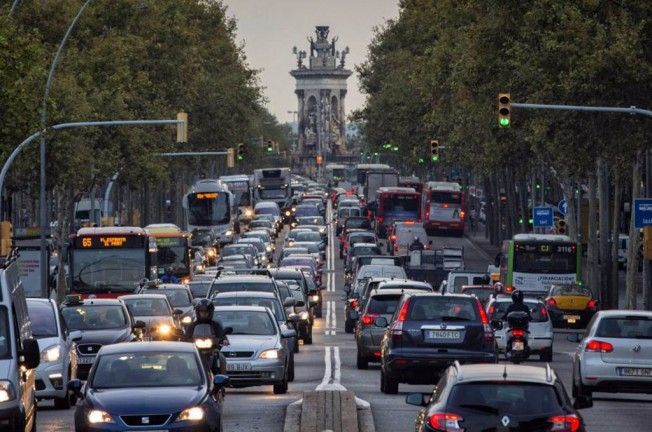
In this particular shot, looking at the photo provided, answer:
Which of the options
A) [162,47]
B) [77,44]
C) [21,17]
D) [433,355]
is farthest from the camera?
[162,47]

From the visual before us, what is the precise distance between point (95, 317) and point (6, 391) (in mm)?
13734

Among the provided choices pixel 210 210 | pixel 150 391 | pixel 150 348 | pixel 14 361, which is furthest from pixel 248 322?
pixel 210 210

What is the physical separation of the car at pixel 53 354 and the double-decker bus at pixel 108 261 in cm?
2196

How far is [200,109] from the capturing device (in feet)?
367

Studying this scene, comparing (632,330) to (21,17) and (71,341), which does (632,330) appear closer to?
(71,341)

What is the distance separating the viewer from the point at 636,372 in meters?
28.1

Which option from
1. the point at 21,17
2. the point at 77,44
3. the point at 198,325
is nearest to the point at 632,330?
the point at 198,325

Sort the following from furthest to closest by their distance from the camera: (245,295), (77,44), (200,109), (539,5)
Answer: (200,109)
(77,44)
(539,5)
(245,295)

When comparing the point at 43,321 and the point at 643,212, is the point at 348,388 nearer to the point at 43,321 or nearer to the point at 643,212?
the point at 43,321

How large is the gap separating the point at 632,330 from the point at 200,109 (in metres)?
84.7

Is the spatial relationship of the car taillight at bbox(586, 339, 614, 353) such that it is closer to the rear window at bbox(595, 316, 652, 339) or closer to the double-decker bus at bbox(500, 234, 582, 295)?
the rear window at bbox(595, 316, 652, 339)

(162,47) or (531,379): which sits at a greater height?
(162,47)

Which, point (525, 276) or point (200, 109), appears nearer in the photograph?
point (525, 276)

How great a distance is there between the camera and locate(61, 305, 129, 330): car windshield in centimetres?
3422
